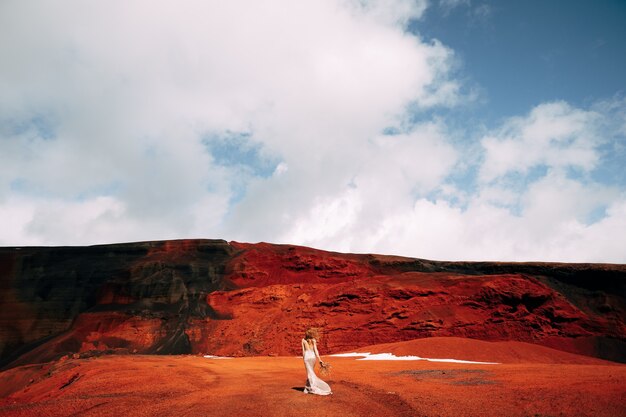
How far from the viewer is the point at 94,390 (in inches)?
492

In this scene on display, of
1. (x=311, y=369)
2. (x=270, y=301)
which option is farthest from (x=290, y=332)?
(x=311, y=369)

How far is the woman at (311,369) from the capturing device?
10453mm

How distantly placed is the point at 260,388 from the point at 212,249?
43.5 metres

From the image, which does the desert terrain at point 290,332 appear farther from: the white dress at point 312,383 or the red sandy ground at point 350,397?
the white dress at point 312,383

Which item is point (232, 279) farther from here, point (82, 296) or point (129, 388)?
point (129, 388)

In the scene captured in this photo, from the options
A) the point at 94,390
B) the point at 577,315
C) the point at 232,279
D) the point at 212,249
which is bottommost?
the point at 94,390

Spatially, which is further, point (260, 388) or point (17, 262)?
point (17, 262)

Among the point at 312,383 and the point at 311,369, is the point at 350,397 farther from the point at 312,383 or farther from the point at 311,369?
the point at 311,369

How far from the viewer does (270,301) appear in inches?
1654

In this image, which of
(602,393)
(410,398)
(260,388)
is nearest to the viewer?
(602,393)

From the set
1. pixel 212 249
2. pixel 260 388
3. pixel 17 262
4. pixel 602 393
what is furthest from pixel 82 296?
pixel 602 393

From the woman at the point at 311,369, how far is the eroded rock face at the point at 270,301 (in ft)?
75.0

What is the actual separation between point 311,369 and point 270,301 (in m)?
31.8

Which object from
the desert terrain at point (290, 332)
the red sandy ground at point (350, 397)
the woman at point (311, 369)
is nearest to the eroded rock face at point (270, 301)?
the desert terrain at point (290, 332)
